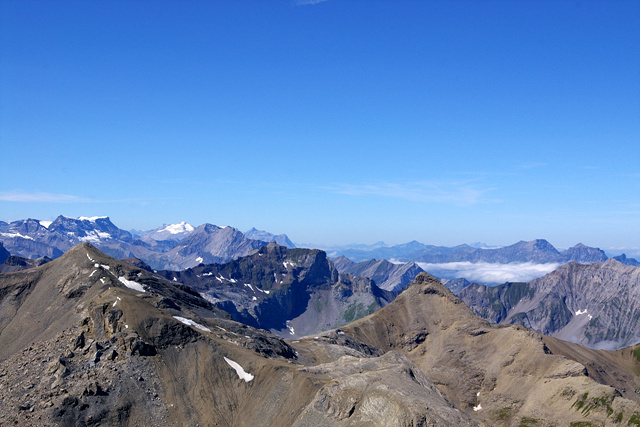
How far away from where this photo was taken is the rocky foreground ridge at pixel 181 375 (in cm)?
10650

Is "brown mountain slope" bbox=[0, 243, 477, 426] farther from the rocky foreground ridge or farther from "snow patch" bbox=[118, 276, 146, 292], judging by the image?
"snow patch" bbox=[118, 276, 146, 292]

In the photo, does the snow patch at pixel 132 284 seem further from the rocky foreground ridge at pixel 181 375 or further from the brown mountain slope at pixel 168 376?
the brown mountain slope at pixel 168 376

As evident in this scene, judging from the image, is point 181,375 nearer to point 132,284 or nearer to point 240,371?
point 240,371

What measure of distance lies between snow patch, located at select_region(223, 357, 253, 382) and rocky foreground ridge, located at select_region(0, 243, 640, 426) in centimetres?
27

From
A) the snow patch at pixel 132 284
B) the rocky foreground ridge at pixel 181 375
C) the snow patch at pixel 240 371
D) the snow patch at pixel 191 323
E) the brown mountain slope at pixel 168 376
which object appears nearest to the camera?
the brown mountain slope at pixel 168 376

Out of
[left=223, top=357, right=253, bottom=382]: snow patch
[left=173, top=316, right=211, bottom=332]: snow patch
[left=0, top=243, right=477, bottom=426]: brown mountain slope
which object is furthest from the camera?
[left=173, top=316, right=211, bottom=332]: snow patch

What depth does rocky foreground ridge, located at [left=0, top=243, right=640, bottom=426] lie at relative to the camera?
106m

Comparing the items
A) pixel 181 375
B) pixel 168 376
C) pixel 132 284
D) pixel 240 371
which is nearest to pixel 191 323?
pixel 181 375

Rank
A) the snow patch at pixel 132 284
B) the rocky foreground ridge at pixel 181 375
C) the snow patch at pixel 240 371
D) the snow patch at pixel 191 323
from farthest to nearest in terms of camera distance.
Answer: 1. the snow patch at pixel 132 284
2. the snow patch at pixel 191 323
3. the snow patch at pixel 240 371
4. the rocky foreground ridge at pixel 181 375

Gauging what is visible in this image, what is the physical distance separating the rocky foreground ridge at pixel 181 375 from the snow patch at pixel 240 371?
268 millimetres

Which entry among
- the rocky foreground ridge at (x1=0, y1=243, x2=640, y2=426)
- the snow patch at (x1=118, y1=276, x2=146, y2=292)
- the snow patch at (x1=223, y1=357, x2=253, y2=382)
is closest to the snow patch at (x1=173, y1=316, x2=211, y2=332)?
the rocky foreground ridge at (x1=0, y1=243, x2=640, y2=426)

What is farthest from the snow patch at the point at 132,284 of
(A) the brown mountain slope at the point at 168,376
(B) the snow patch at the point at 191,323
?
(B) the snow patch at the point at 191,323

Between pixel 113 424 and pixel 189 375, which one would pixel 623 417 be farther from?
pixel 113 424

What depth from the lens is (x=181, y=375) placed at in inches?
4862
